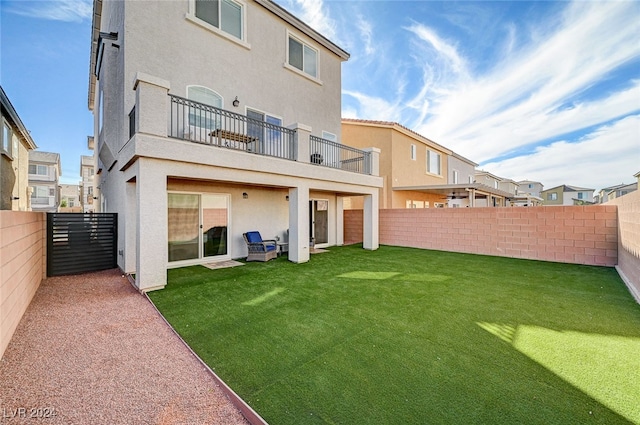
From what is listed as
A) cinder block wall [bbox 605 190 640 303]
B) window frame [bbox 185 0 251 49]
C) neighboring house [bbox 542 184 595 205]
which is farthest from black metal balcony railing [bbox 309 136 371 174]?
neighboring house [bbox 542 184 595 205]

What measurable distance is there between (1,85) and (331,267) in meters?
13.1

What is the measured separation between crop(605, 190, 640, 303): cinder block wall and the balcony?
767 centimetres

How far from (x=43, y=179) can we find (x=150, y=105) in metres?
38.2

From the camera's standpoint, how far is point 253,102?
380 inches

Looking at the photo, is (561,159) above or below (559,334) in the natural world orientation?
above

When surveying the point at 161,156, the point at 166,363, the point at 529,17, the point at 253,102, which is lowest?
the point at 166,363

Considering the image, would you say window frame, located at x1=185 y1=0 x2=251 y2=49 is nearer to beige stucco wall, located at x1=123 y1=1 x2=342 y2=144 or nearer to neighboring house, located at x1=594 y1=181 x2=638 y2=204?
beige stucco wall, located at x1=123 y1=1 x2=342 y2=144

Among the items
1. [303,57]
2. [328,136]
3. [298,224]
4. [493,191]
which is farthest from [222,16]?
[493,191]

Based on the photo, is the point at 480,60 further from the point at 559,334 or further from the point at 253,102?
the point at 559,334

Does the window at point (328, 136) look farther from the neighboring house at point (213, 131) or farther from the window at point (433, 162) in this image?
the window at point (433, 162)

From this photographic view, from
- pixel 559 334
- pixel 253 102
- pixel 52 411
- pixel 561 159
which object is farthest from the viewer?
pixel 561 159

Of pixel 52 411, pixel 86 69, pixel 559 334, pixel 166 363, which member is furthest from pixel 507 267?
pixel 86 69

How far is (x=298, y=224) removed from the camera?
8.73 m

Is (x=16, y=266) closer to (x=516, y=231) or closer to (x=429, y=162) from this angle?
(x=516, y=231)
